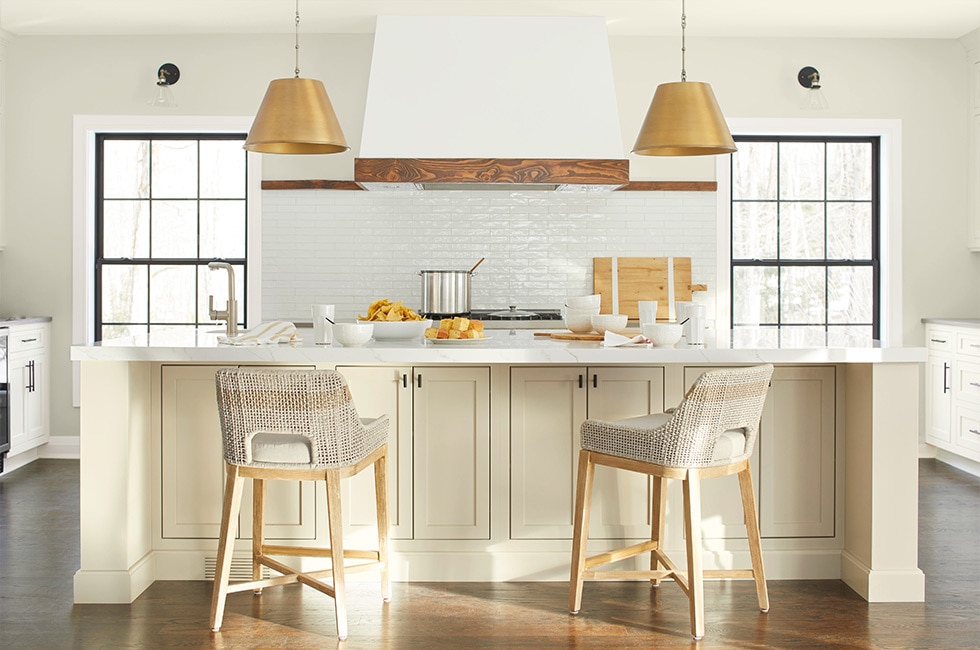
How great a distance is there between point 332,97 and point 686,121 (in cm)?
336

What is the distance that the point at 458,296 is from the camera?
5.57m

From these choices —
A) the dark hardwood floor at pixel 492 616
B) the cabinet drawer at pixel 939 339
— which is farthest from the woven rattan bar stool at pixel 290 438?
the cabinet drawer at pixel 939 339

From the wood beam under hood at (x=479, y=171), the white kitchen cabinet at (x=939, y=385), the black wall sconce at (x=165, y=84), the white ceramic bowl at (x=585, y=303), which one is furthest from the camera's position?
the black wall sconce at (x=165, y=84)

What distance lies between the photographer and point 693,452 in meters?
2.97

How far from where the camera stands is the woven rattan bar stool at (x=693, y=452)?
2.95 metres

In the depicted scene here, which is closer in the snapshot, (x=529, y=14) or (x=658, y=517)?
(x=658, y=517)

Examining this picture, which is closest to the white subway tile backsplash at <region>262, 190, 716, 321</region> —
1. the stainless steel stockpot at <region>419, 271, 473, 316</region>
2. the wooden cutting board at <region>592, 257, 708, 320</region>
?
the wooden cutting board at <region>592, 257, 708, 320</region>

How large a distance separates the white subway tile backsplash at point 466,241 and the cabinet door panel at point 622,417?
2.54m

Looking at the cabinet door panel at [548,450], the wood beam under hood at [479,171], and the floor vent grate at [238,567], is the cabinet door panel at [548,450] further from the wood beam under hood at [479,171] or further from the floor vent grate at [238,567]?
the wood beam under hood at [479,171]

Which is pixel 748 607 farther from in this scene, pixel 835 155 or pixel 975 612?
pixel 835 155

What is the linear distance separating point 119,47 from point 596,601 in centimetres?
488

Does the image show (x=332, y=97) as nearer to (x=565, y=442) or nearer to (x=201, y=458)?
(x=201, y=458)

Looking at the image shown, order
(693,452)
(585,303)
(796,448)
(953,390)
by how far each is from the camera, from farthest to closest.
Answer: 1. (953,390)
2. (585,303)
3. (796,448)
4. (693,452)

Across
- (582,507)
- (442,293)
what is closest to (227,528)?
(582,507)
